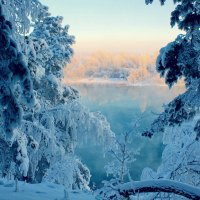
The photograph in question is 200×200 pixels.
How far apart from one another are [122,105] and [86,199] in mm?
63110

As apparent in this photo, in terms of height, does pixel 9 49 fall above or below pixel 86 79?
below

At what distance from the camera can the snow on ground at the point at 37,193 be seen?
550 cm

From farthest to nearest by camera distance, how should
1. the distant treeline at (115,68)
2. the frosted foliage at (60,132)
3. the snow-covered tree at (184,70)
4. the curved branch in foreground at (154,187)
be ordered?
the distant treeline at (115,68) < the frosted foliage at (60,132) < the snow-covered tree at (184,70) < the curved branch in foreground at (154,187)

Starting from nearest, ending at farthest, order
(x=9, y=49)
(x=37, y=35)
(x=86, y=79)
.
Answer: (x=9, y=49) < (x=37, y=35) < (x=86, y=79)

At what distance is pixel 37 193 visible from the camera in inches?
228

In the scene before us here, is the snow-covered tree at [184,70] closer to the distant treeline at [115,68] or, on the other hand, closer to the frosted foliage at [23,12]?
the frosted foliage at [23,12]

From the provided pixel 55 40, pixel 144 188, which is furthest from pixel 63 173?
pixel 144 188

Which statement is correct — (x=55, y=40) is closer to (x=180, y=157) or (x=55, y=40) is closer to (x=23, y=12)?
(x=23, y=12)

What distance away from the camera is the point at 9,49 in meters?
3.55

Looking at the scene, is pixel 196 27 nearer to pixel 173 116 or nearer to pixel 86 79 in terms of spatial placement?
pixel 173 116

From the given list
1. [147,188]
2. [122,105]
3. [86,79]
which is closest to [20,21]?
[147,188]

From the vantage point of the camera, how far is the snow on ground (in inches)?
217

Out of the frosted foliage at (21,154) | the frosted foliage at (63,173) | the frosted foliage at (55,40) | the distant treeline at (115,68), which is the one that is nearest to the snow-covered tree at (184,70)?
the frosted foliage at (21,154)

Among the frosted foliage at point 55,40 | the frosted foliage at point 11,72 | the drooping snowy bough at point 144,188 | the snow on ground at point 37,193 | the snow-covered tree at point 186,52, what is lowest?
the snow on ground at point 37,193
